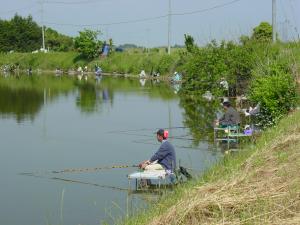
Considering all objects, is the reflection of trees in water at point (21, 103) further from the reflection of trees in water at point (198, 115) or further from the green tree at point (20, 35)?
the green tree at point (20, 35)

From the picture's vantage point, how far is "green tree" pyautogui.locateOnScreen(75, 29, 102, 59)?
74.8 meters

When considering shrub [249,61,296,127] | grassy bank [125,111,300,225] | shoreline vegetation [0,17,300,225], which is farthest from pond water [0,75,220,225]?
grassy bank [125,111,300,225]

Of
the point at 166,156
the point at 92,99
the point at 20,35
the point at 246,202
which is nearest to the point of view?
the point at 246,202

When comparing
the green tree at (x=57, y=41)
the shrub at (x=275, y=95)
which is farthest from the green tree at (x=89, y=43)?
the shrub at (x=275, y=95)

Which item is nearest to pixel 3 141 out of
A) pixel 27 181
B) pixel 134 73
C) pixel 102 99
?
pixel 27 181

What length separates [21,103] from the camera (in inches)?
1347

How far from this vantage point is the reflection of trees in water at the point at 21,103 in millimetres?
28891

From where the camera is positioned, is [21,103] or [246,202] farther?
[21,103]

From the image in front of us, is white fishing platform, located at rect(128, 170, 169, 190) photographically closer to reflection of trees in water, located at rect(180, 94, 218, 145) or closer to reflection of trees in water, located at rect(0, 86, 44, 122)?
reflection of trees in water, located at rect(180, 94, 218, 145)

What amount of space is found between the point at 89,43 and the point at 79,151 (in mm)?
57590

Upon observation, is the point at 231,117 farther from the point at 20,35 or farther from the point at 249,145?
the point at 20,35

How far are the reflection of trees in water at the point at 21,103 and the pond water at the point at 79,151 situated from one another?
0.05m

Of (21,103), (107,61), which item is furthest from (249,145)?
(107,61)

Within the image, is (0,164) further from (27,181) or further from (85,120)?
(85,120)
